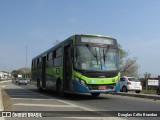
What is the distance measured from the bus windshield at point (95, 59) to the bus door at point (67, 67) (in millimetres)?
864

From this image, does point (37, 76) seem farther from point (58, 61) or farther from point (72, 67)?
point (72, 67)

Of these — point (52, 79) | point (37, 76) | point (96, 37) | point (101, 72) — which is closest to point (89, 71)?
point (101, 72)

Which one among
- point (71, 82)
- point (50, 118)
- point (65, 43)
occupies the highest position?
point (65, 43)

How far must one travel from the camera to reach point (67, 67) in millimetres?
20906

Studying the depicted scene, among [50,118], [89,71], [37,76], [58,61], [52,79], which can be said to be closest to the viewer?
[50,118]

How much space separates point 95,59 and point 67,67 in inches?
81.0

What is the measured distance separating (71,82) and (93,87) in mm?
1335

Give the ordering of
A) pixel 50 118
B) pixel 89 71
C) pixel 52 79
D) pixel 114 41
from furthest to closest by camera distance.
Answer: pixel 52 79 < pixel 114 41 < pixel 89 71 < pixel 50 118

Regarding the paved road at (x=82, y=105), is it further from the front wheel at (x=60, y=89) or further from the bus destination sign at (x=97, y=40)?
the bus destination sign at (x=97, y=40)

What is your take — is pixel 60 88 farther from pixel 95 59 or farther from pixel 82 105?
pixel 82 105

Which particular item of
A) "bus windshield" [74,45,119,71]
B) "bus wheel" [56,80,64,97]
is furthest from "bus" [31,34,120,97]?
"bus wheel" [56,80,64,97]

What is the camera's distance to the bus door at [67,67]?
20375mm

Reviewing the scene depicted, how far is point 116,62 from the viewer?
20312 millimetres

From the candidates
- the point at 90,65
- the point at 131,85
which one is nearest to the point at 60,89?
the point at 90,65
